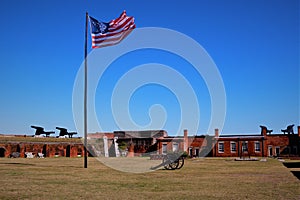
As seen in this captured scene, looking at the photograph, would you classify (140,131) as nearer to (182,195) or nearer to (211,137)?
(211,137)

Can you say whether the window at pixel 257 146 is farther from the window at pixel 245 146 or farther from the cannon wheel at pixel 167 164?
the cannon wheel at pixel 167 164

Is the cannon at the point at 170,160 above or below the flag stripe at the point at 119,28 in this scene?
below

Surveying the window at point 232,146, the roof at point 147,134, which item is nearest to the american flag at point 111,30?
the window at point 232,146

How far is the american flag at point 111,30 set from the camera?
18.8 m

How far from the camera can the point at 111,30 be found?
1923 centimetres

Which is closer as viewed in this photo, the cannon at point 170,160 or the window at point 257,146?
the cannon at point 170,160

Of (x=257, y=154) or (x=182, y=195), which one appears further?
(x=257, y=154)

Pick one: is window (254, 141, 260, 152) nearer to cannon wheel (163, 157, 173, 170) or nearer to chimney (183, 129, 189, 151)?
chimney (183, 129, 189, 151)

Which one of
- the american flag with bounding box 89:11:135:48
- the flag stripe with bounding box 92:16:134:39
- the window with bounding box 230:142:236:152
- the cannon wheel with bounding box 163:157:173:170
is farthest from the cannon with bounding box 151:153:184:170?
the window with bounding box 230:142:236:152

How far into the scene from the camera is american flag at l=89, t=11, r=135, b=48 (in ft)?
61.6

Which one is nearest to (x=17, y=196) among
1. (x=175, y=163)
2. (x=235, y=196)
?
(x=235, y=196)

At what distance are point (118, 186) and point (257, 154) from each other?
34.3m

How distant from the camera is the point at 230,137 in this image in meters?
44.7

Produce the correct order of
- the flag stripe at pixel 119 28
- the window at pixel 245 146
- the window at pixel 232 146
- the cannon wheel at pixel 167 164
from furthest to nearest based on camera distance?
1. the window at pixel 232 146
2. the window at pixel 245 146
3. the cannon wheel at pixel 167 164
4. the flag stripe at pixel 119 28
